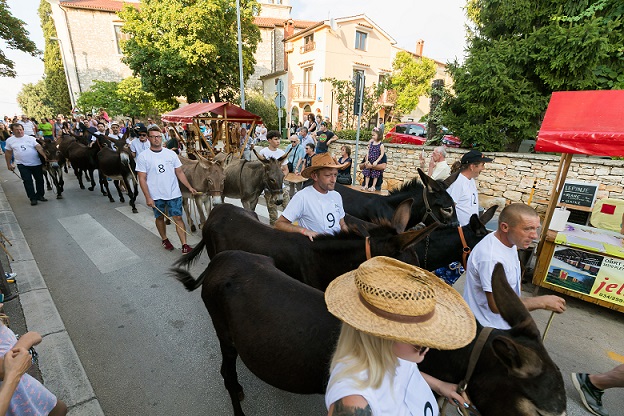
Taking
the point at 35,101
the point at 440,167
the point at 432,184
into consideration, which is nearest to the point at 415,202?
the point at 432,184

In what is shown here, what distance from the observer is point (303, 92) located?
105ft

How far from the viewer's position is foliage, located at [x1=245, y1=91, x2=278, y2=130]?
28016 millimetres

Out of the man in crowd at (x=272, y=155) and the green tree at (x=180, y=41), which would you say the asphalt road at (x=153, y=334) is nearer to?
the man in crowd at (x=272, y=155)

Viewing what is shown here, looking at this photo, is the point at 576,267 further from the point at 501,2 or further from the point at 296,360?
the point at 501,2

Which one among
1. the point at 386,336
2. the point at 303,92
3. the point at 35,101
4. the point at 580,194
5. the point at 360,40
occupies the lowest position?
the point at 580,194

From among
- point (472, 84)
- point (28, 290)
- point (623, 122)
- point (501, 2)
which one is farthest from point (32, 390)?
point (501, 2)

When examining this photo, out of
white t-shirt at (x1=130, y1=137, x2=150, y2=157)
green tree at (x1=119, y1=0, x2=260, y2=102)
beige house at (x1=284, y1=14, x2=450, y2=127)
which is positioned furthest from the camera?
beige house at (x1=284, y1=14, x2=450, y2=127)

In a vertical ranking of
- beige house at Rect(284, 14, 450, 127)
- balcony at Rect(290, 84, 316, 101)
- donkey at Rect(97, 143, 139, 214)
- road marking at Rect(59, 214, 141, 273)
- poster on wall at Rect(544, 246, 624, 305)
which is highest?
beige house at Rect(284, 14, 450, 127)

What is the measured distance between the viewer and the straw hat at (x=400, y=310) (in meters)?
1.07

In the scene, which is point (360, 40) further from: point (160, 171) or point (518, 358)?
point (518, 358)

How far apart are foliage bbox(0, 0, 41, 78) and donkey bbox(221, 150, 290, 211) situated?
19051 millimetres

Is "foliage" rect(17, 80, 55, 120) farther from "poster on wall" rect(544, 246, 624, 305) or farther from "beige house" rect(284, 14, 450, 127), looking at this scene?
"poster on wall" rect(544, 246, 624, 305)

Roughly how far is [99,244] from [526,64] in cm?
1342

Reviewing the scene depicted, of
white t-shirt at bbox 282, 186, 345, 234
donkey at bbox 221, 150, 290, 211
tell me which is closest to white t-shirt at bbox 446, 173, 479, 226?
white t-shirt at bbox 282, 186, 345, 234
